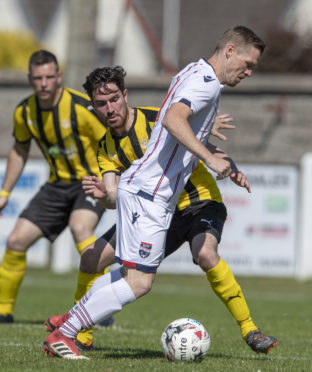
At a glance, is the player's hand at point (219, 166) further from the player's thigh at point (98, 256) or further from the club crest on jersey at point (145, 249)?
the player's thigh at point (98, 256)

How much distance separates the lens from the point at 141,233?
5.96 metres

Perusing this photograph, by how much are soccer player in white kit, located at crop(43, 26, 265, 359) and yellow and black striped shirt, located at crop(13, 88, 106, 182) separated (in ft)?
7.52

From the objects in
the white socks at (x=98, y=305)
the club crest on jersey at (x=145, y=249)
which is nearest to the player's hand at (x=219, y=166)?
the club crest on jersey at (x=145, y=249)

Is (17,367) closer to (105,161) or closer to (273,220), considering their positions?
(105,161)

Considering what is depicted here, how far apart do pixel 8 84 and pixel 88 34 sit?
3675 millimetres

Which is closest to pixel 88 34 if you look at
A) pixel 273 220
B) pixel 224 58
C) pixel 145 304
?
pixel 273 220

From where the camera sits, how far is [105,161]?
264 inches

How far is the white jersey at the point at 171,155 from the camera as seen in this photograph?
6000 millimetres

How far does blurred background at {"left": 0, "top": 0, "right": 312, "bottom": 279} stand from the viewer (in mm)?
14359

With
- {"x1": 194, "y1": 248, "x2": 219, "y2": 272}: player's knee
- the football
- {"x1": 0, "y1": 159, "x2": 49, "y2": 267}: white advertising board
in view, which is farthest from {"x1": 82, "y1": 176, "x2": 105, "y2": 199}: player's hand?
{"x1": 0, "y1": 159, "x2": 49, "y2": 267}: white advertising board

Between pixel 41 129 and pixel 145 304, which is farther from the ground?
pixel 41 129

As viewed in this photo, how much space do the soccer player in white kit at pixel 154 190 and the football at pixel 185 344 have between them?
1.46 ft

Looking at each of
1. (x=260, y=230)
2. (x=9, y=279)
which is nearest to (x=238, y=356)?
(x=9, y=279)

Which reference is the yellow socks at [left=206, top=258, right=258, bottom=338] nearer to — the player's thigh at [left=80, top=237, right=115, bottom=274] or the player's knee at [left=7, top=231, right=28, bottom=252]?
the player's thigh at [left=80, top=237, right=115, bottom=274]
